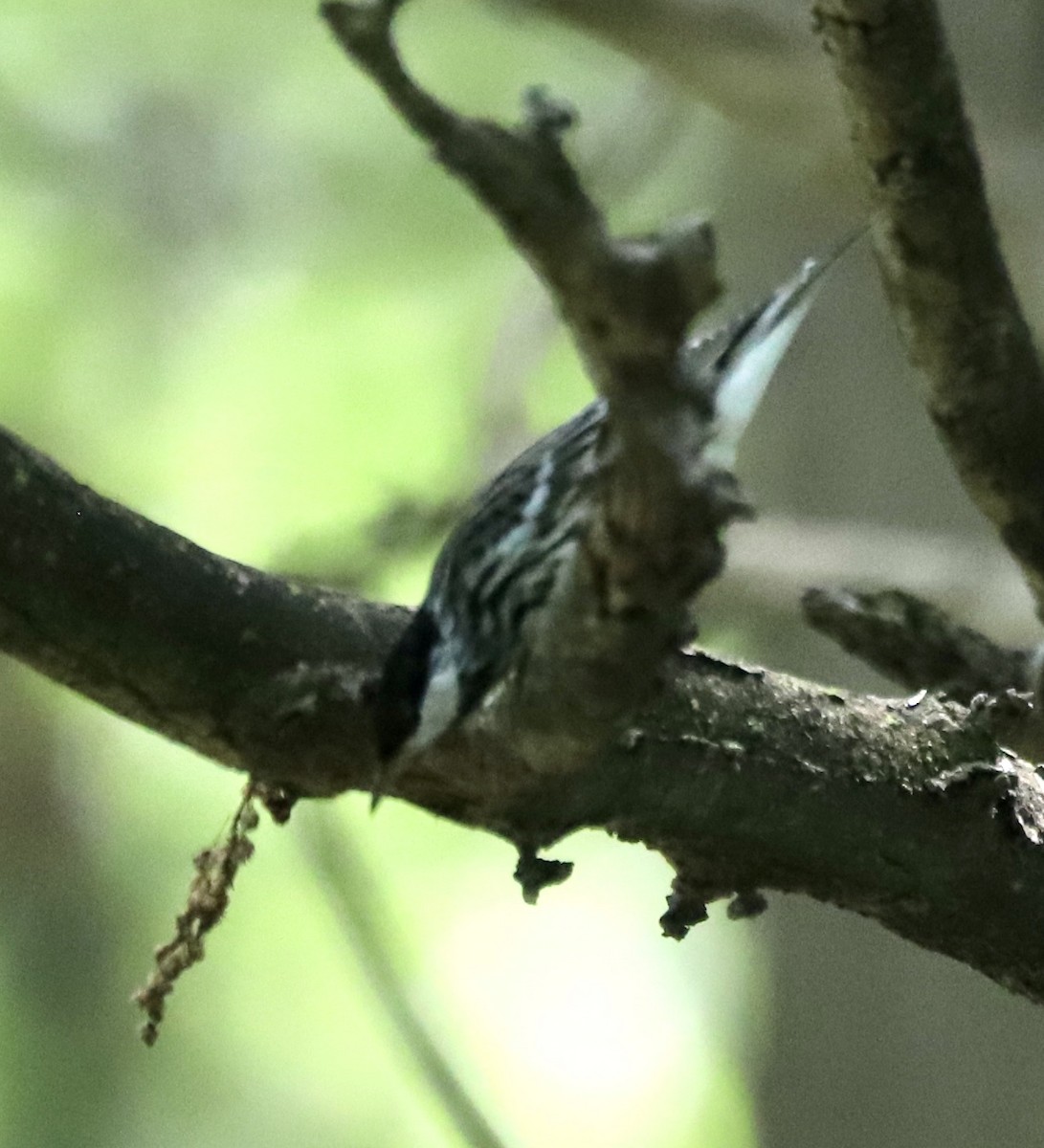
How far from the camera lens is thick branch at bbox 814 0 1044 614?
762 millimetres

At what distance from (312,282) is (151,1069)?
4.73 ft

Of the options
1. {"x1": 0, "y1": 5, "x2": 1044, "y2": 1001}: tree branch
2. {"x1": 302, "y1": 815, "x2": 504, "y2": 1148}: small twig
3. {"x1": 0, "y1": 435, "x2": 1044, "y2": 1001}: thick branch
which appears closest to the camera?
{"x1": 0, "y1": 5, "x2": 1044, "y2": 1001}: tree branch

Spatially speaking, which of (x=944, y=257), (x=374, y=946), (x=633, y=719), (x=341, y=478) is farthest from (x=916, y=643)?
(x=341, y=478)

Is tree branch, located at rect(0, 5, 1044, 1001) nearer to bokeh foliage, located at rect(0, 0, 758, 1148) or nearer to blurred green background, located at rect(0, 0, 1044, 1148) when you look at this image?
blurred green background, located at rect(0, 0, 1044, 1148)

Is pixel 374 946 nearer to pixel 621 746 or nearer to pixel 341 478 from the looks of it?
pixel 341 478

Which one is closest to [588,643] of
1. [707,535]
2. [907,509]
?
[707,535]

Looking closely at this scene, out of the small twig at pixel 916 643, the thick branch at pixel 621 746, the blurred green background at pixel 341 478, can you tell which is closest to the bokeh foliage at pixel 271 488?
the blurred green background at pixel 341 478

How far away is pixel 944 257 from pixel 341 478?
164cm

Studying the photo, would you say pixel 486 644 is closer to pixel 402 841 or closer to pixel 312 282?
pixel 402 841

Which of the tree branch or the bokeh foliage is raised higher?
the bokeh foliage

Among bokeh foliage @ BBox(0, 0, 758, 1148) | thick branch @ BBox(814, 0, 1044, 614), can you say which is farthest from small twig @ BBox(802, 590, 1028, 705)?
bokeh foliage @ BBox(0, 0, 758, 1148)

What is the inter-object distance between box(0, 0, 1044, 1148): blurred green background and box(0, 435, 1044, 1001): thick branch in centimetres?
115

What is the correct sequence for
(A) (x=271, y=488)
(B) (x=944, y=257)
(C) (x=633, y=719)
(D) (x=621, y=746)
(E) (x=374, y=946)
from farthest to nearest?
(A) (x=271, y=488) → (E) (x=374, y=946) → (B) (x=944, y=257) → (D) (x=621, y=746) → (C) (x=633, y=719)

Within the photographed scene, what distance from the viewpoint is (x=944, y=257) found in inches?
32.1
